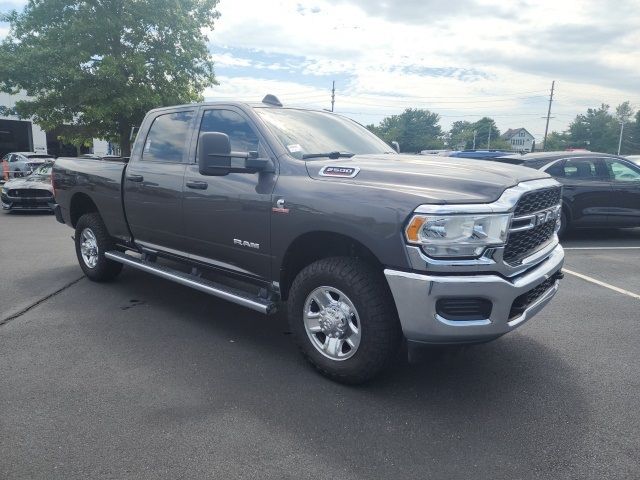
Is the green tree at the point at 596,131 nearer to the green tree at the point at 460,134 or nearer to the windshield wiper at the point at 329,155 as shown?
the green tree at the point at 460,134

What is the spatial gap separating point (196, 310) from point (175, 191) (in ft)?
4.21

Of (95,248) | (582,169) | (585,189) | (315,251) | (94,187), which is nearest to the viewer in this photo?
(315,251)

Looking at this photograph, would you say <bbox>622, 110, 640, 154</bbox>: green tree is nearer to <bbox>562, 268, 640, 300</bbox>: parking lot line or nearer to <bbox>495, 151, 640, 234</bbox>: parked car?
<bbox>495, 151, 640, 234</bbox>: parked car

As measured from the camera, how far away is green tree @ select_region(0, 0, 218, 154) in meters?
18.0

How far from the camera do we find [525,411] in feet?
10.2

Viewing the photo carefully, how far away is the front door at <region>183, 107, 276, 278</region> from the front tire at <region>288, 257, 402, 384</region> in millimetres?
513

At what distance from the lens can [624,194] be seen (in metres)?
8.99

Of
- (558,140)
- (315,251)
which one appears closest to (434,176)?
(315,251)

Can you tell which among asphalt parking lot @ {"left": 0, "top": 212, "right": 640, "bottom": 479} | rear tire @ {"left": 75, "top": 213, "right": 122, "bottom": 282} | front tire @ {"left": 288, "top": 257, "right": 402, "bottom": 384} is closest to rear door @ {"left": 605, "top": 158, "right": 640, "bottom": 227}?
asphalt parking lot @ {"left": 0, "top": 212, "right": 640, "bottom": 479}

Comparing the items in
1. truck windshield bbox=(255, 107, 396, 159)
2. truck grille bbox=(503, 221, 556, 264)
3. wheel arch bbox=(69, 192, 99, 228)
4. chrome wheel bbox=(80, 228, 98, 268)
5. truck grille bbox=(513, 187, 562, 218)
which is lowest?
chrome wheel bbox=(80, 228, 98, 268)

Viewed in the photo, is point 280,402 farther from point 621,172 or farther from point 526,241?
point 621,172

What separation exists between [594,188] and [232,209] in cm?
756

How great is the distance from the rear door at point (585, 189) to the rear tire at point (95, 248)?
292 inches

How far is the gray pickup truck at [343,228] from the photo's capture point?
290 centimetres
